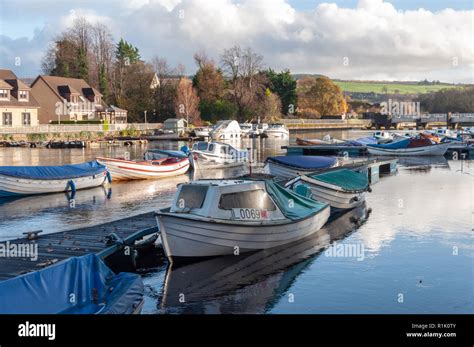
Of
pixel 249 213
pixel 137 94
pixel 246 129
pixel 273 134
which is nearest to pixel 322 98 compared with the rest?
pixel 273 134

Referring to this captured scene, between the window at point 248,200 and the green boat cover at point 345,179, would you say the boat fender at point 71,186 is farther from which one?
the window at point 248,200

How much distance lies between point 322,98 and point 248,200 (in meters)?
160

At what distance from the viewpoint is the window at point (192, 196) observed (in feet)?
71.6

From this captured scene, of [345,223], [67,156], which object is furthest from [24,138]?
[345,223]

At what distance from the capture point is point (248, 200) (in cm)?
2262

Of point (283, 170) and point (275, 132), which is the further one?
point (275, 132)

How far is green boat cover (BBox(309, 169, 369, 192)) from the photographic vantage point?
32656 mm

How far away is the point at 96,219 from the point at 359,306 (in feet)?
54.9

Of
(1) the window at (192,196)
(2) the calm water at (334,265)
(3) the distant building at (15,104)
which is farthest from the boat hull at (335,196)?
(3) the distant building at (15,104)

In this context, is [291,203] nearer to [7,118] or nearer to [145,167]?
[145,167]

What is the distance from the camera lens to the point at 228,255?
2227 cm

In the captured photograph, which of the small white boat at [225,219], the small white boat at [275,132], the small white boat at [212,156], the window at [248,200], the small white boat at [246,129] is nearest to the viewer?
the small white boat at [225,219]

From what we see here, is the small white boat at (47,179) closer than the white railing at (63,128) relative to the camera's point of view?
Yes
